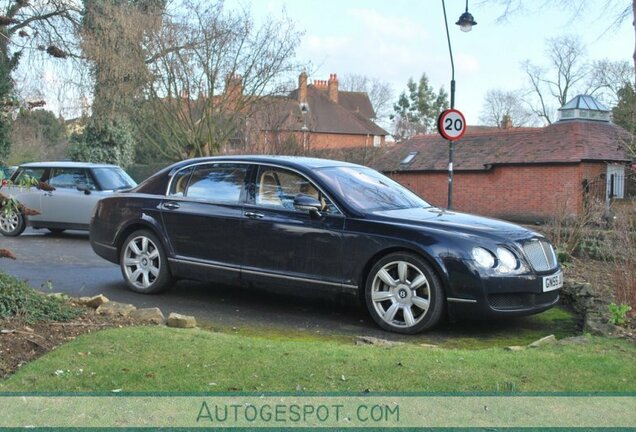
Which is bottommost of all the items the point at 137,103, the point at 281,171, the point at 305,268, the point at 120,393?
the point at 120,393

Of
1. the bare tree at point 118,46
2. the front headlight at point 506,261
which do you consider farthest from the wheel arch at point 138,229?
the bare tree at point 118,46

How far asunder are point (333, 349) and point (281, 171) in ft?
9.13

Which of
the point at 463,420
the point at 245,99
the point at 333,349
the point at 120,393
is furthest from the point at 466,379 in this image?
the point at 245,99

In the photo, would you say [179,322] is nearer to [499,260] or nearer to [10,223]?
[499,260]

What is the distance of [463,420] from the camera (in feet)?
11.3

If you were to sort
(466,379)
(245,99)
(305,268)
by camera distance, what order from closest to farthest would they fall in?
(466,379) → (305,268) → (245,99)

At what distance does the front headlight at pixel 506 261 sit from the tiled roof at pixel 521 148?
22379mm

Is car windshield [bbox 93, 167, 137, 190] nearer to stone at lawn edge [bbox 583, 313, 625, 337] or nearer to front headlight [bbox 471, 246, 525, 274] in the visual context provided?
front headlight [bbox 471, 246, 525, 274]

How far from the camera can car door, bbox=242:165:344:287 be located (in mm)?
6500

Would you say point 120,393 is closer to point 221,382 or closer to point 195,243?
point 221,382

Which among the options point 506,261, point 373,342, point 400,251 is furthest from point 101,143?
point 373,342

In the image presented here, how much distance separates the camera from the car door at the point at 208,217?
7121 millimetres

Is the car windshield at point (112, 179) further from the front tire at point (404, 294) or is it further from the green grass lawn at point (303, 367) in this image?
the green grass lawn at point (303, 367)

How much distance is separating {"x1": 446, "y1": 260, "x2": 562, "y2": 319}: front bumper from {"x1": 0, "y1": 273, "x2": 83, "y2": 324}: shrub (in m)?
3.33
